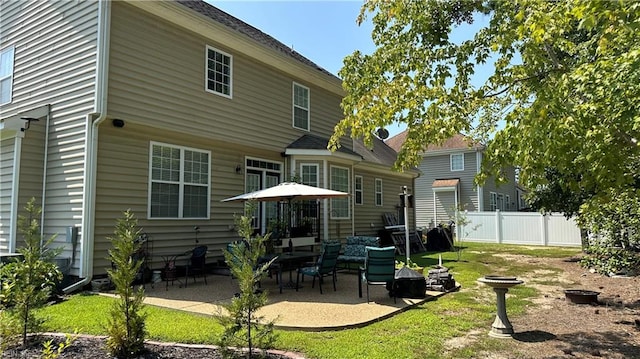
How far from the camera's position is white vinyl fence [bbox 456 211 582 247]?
68.0ft

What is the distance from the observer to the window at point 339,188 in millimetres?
14023

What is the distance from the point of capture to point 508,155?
15.7 ft

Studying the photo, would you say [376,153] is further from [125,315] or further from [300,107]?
[125,315]

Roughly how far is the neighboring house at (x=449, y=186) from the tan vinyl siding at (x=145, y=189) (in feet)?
59.1

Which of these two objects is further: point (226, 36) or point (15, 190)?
point (226, 36)

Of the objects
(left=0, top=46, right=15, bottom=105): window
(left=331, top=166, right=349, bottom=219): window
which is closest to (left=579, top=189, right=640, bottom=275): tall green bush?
(left=331, top=166, right=349, bottom=219): window

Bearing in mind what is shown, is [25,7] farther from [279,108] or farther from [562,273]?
[562,273]

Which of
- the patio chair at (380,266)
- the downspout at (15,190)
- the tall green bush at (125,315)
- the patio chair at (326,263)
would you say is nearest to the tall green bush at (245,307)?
the tall green bush at (125,315)

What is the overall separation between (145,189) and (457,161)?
917 inches

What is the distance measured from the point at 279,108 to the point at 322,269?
21.2 feet

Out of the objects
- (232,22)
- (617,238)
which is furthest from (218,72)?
(617,238)

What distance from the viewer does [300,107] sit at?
14320mm

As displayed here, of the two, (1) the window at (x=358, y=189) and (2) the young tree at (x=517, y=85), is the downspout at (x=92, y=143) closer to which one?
(2) the young tree at (x=517, y=85)

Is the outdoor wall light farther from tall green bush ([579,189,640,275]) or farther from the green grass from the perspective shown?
tall green bush ([579,189,640,275])
